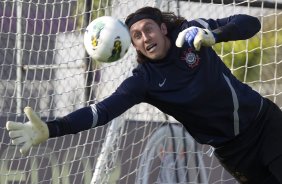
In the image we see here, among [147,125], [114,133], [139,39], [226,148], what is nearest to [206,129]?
[226,148]

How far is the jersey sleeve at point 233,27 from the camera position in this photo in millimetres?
3515

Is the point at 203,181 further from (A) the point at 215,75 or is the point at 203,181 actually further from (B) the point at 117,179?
(A) the point at 215,75

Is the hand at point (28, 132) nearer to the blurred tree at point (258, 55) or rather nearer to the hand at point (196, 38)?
the hand at point (196, 38)

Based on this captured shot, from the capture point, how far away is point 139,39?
359cm

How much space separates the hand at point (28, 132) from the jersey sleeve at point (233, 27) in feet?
3.10

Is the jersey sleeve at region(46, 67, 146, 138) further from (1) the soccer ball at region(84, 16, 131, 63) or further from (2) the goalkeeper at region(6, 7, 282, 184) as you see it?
(1) the soccer ball at region(84, 16, 131, 63)

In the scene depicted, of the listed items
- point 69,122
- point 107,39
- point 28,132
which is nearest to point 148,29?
point 107,39

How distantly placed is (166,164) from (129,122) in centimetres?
47

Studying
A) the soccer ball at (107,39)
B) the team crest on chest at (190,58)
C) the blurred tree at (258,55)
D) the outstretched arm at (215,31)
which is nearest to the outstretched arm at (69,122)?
the soccer ball at (107,39)

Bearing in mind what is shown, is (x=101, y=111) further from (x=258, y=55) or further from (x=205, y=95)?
(x=258, y=55)

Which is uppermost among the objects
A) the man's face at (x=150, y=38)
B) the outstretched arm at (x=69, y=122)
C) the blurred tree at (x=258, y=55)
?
the man's face at (x=150, y=38)

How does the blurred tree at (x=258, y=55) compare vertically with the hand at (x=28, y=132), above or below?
below

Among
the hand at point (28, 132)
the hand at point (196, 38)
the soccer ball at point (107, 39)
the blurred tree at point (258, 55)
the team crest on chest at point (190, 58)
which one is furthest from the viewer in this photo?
the blurred tree at point (258, 55)

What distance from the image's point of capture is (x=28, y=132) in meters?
3.16
